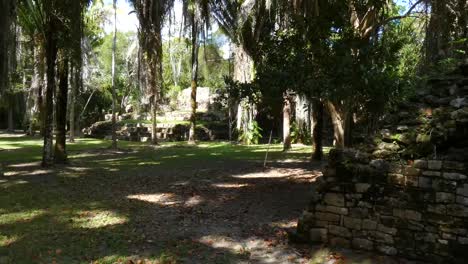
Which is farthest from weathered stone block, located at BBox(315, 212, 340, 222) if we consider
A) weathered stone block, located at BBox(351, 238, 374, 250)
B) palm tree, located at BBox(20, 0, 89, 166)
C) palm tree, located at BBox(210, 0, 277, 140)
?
palm tree, located at BBox(210, 0, 277, 140)

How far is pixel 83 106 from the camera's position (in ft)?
128

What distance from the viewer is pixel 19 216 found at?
27.4 feet

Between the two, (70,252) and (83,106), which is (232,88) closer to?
(70,252)

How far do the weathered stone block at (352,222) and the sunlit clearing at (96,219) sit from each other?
12.8 feet

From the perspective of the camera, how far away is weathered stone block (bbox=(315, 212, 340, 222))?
6.30 m

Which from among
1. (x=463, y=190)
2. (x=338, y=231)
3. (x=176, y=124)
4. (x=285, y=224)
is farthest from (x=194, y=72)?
(x=463, y=190)

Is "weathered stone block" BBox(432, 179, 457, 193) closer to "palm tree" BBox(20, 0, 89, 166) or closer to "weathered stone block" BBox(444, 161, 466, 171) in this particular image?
"weathered stone block" BBox(444, 161, 466, 171)

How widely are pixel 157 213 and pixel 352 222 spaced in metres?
4.03

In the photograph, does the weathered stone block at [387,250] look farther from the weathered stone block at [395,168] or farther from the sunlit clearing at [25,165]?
the sunlit clearing at [25,165]

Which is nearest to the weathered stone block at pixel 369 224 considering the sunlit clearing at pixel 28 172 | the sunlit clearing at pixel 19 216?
the sunlit clearing at pixel 19 216

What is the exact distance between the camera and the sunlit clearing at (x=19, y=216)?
8.05 metres

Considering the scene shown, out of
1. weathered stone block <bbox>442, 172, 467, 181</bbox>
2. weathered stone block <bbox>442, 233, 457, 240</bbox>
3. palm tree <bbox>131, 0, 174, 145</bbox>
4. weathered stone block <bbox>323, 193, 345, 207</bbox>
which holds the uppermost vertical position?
palm tree <bbox>131, 0, 174, 145</bbox>

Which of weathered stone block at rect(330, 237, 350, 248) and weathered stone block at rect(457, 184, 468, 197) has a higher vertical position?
weathered stone block at rect(457, 184, 468, 197)

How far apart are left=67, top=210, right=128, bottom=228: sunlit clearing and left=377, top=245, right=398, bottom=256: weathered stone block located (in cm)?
437
